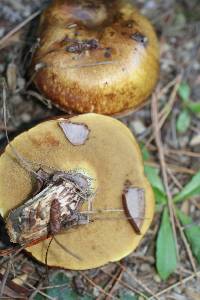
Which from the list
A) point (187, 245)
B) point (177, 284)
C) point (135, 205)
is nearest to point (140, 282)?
point (177, 284)

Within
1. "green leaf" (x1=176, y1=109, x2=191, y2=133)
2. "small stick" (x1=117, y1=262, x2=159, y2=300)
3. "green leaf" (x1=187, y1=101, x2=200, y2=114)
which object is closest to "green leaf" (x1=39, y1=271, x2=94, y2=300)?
"small stick" (x1=117, y1=262, x2=159, y2=300)

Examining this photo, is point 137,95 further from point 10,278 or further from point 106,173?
point 10,278

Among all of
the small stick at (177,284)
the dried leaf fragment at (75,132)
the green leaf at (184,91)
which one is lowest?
the small stick at (177,284)

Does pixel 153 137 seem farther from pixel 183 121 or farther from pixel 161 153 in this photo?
pixel 183 121

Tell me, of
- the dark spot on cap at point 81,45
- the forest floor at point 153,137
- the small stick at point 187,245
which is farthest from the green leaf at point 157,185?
the dark spot on cap at point 81,45

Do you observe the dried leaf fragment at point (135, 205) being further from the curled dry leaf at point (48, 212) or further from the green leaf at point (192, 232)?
the green leaf at point (192, 232)
